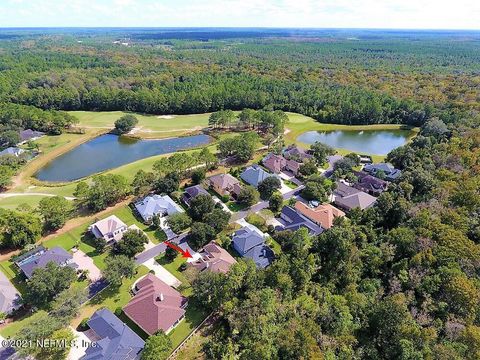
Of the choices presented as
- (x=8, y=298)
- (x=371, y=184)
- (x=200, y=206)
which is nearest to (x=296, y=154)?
(x=371, y=184)

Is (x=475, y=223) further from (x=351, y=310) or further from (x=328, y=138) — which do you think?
(x=328, y=138)

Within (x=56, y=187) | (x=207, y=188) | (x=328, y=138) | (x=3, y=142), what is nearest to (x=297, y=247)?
(x=207, y=188)

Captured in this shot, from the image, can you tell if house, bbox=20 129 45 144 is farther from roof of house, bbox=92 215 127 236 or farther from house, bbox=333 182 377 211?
house, bbox=333 182 377 211

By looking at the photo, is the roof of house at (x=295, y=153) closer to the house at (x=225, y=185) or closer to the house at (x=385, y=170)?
the house at (x=385, y=170)

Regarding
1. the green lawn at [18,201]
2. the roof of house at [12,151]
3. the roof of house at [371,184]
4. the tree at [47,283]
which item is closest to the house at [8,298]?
the tree at [47,283]

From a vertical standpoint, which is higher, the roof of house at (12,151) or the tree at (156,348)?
the tree at (156,348)

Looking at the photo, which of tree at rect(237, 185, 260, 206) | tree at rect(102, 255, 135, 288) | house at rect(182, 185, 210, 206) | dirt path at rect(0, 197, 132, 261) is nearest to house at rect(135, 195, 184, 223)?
house at rect(182, 185, 210, 206)

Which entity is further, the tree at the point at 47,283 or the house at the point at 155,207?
the house at the point at 155,207
